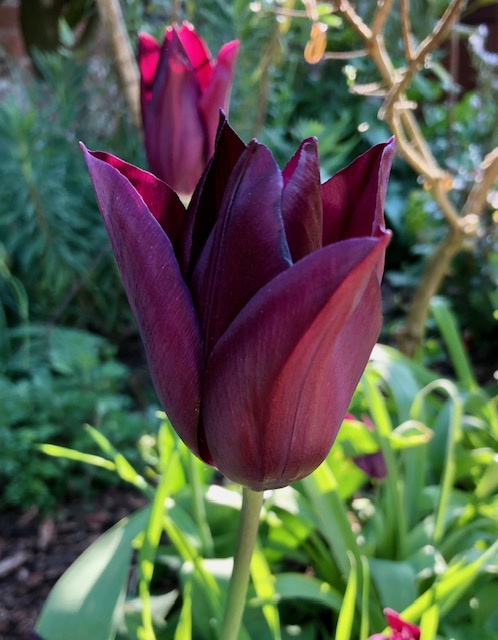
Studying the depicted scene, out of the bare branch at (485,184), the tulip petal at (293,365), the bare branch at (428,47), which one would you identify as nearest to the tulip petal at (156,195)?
the tulip petal at (293,365)

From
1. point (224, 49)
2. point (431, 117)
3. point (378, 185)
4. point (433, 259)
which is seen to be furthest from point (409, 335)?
point (431, 117)

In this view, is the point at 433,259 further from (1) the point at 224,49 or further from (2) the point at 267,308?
(2) the point at 267,308

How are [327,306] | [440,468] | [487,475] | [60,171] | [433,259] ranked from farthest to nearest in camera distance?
[60,171] → [433,259] → [440,468] → [487,475] → [327,306]

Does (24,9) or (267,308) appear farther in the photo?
(24,9)

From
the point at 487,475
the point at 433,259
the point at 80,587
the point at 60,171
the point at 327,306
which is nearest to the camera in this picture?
the point at 327,306

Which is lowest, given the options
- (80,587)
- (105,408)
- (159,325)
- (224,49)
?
(105,408)

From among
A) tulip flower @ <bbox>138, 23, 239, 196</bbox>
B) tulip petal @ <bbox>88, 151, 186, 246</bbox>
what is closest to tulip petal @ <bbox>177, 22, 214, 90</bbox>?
tulip flower @ <bbox>138, 23, 239, 196</bbox>

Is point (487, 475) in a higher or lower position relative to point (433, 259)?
lower

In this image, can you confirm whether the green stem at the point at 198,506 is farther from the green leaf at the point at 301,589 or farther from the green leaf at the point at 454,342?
the green leaf at the point at 454,342
